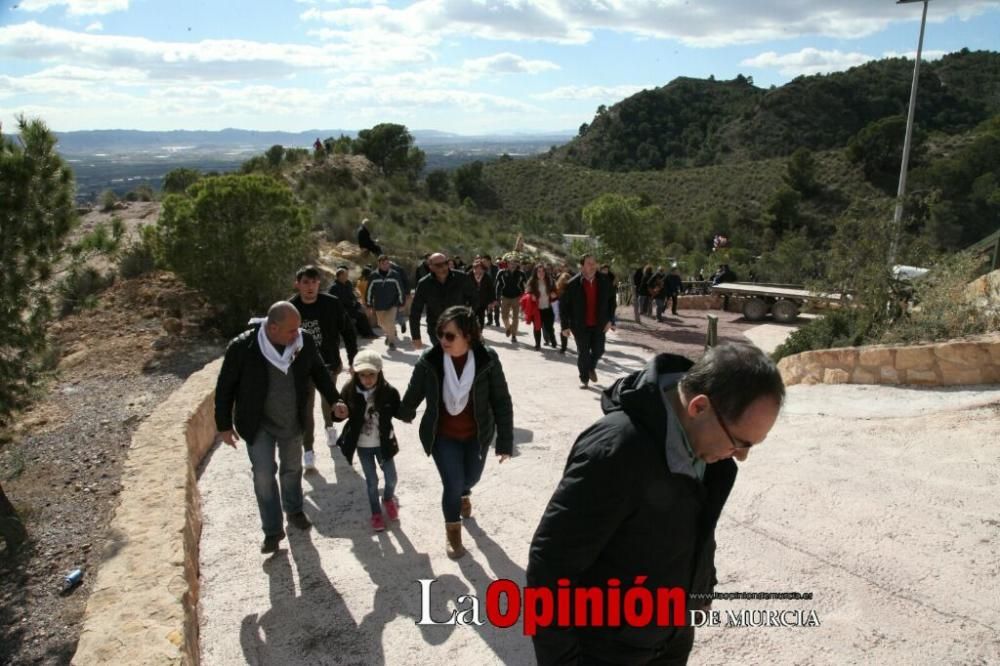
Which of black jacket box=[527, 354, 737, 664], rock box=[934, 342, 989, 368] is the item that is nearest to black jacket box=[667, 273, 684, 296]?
rock box=[934, 342, 989, 368]

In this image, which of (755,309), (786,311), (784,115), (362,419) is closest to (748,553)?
(362,419)

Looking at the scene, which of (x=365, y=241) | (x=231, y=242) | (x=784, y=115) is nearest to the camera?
(x=231, y=242)

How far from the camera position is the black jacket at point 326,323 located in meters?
6.18

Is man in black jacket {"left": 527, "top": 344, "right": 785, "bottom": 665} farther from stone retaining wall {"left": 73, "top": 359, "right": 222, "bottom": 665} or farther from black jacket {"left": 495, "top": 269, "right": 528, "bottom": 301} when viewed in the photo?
black jacket {"left": 495, "top": 269, "right": 528, "bottom": 301}

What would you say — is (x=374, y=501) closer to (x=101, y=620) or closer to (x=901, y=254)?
(x=101, y=620)

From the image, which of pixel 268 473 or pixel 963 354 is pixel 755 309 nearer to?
pixel 963 354

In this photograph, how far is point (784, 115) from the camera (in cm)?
8350

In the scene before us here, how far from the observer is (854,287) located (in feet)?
35.4

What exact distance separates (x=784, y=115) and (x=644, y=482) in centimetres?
9168

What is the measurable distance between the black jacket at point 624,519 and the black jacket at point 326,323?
14.3 ft

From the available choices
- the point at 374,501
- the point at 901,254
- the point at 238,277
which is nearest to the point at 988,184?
the point at 901,254

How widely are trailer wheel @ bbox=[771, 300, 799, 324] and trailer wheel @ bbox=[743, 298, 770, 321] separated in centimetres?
40

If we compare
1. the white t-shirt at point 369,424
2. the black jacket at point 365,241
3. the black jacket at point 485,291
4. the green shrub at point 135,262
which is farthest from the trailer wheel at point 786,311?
the white t-shirt at point 369,424

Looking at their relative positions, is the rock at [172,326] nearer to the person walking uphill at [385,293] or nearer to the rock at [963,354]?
the person walking uphill at [385,293]
